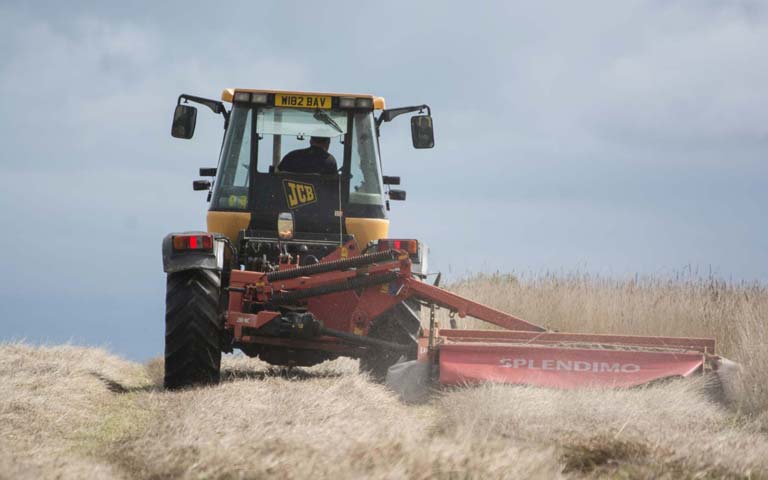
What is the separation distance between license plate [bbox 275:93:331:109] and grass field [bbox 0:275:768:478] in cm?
262

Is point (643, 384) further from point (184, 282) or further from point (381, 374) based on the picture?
point (184, 282)

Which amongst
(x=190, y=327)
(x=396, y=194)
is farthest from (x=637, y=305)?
(x=190, y=327)

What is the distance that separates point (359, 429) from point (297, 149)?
16.0 feet

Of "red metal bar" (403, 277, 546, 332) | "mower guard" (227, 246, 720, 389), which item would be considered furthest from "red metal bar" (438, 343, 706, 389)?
"red metal bar" (403, 277, 546, 332)

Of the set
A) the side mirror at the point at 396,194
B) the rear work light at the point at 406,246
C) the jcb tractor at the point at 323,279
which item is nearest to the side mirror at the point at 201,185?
the jcb tractor at the point at 323,279

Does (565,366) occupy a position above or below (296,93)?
below

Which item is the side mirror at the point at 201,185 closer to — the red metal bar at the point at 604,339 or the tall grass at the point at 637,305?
the red metal bar at the point at 604,339

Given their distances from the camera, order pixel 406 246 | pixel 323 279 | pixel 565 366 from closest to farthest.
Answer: pixel 565 366
pixel 323 279
pixel 406 246

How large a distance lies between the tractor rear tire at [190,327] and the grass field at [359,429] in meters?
0.35

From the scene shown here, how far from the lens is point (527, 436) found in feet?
18.5

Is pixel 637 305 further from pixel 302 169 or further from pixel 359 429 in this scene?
pixel 359 429

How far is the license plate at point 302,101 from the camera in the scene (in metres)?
9.87

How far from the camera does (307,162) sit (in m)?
9.91

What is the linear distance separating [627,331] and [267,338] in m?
6.90
